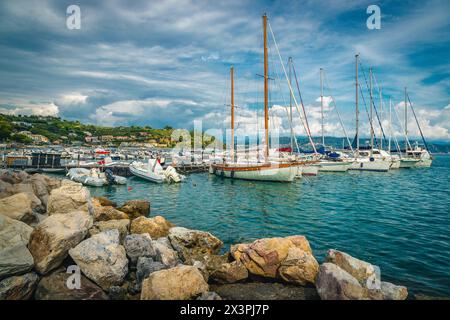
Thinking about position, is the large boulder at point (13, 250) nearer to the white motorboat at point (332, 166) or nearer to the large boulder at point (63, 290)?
the large boulder at point (63, 290)

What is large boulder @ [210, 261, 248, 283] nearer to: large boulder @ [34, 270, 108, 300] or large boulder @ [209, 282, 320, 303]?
large boulder @ [209, 282, 320, 303]

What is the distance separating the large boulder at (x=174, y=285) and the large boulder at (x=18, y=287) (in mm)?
3130

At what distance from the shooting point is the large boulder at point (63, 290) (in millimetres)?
7242

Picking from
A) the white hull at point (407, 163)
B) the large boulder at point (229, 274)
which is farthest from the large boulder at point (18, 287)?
the white hull at point (407, 163)

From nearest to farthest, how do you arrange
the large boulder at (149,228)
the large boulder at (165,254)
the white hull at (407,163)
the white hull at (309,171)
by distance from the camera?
the large boulder at (165,254), the large boulder at (149,228), the white hull at (309,171), the white hull at (407,163)

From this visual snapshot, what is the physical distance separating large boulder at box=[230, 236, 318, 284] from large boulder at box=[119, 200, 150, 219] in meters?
9.86

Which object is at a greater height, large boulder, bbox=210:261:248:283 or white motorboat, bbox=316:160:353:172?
white motorboat, bbox=316:160:353:172

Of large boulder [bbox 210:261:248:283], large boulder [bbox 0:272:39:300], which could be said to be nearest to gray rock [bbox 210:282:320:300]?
large boulder [bbox 210:261:248:283]

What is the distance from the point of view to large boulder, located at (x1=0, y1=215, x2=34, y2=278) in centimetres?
727

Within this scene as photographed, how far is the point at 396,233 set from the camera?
51.1 ft

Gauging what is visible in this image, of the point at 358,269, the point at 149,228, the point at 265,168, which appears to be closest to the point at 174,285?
the point at 358,269

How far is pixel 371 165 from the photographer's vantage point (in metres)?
55.1
